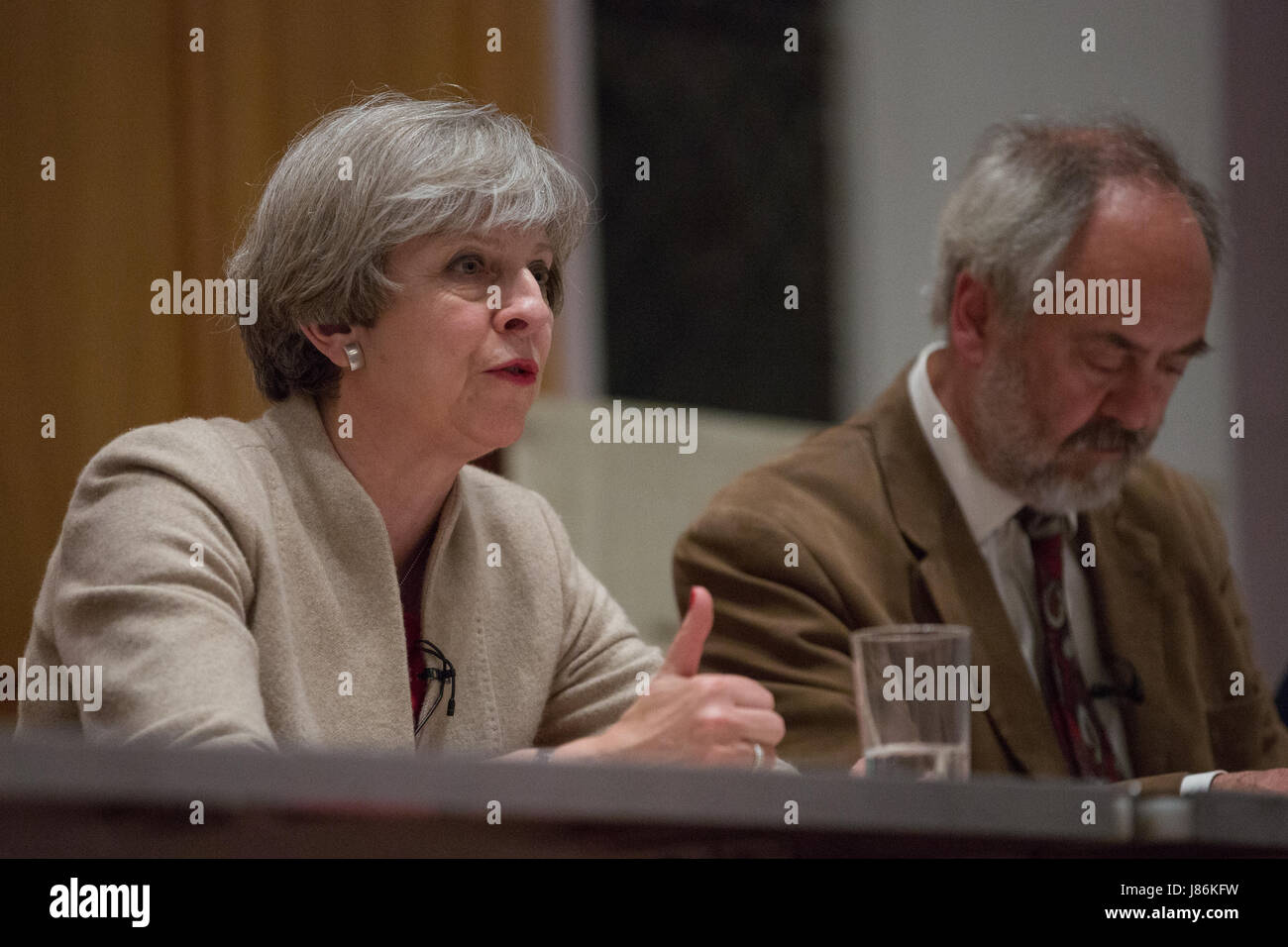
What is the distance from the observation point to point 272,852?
751 millimetres

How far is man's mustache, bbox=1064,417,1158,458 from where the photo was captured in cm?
204

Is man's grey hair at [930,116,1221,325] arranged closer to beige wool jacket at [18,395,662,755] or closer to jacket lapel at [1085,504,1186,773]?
jacket lapel at [1085,504,1186,773]

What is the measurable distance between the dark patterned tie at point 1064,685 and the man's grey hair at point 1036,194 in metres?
0.36

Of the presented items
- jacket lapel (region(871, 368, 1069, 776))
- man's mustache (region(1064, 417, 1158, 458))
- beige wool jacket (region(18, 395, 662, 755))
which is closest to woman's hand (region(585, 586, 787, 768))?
beige wool jacket (region(18, 395, 662, 755))

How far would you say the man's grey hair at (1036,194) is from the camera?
2.06 m

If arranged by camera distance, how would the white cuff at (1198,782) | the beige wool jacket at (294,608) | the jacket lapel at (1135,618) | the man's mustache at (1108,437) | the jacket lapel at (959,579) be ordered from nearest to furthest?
the beige wool jacket at (294,608) < the white cuff at (1198,782) < the jacket lapel at (959,579) < the jacket lapel at (1135,618) < the man's mustache at (1108,437)

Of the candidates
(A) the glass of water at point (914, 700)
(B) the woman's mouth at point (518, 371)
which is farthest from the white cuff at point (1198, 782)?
(B) the woman's mouth at point (518, 371)

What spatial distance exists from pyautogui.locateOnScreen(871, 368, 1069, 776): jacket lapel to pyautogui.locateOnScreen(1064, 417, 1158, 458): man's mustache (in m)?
0.24

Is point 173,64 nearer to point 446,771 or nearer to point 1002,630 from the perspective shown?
point 1002,630

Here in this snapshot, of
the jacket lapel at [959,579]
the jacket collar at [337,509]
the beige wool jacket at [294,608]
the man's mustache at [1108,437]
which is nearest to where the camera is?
the beige wool jacket at [294,608]

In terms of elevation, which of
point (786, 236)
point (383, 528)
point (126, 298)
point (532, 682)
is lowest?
point (532, 682)

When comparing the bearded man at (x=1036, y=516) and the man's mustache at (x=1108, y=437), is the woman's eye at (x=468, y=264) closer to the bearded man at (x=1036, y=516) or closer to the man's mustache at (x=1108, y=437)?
the bearded man at (x=1036, y=516)

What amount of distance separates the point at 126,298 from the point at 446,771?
77.4 inches
